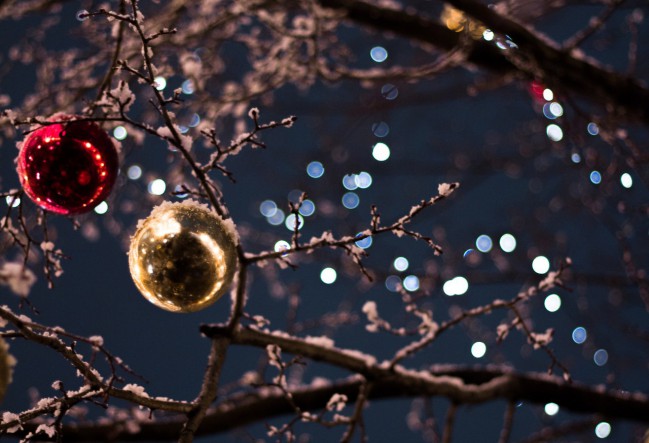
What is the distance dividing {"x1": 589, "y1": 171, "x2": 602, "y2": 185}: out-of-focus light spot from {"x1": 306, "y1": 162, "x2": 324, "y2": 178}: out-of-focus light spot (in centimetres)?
388

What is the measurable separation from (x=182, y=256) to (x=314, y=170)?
16.0 feet

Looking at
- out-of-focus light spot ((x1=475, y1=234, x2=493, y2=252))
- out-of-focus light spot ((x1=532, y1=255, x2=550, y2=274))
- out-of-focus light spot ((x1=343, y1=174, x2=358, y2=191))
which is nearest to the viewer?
out-of-focus light spot ((x1=532, y1=255, x2=550, y2=274))

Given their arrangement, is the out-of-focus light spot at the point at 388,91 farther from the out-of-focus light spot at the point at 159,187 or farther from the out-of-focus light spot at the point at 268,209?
the out-of-focus light spot at the point at 268,209

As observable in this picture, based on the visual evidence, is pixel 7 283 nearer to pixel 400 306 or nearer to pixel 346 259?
pixel 346 259

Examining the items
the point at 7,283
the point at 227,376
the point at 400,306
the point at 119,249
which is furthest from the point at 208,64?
the point at 227,376

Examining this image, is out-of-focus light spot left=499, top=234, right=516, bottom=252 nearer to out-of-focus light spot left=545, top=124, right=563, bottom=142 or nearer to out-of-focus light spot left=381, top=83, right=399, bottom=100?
out-of-focus light spot left=545, top=124, right=563, bottom=142

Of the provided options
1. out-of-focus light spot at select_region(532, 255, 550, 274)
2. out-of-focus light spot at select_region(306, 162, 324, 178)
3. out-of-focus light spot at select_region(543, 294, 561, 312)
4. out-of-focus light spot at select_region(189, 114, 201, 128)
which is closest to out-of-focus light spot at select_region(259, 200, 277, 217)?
out-of-focus light spot at select_region(306, 162, 324, 178)

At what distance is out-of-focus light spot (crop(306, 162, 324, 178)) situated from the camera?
591 cm

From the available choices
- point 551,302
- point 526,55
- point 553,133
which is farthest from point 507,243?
point 526,55

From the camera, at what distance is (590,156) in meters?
2.11

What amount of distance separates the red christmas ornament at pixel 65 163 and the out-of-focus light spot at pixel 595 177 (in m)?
1.67

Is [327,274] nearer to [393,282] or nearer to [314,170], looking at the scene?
[314,170]

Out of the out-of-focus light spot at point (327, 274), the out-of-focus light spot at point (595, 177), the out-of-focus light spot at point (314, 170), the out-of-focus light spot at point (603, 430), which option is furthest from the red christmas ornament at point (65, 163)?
the out-of-focus light spot at point (314, 170)

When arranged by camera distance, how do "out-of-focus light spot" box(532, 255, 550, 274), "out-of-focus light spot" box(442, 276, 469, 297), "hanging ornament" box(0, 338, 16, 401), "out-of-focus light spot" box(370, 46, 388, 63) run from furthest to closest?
"out-of-focus light spot" box(370, 46, 388, 63)
"out-of-focus light spot" box(532, 255, 550, 274)
"out-of-focus light spot" box(442, 276, 469, 297)
"hanging ornament" box(0, 338, 16, 401)
